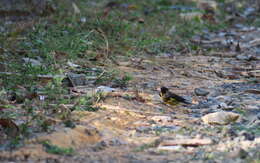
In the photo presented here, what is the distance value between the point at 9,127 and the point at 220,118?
3.77ft

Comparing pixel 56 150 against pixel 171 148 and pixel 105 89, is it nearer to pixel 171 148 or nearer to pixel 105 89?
pixel 171 148

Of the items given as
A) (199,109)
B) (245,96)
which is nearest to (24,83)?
(199,109)

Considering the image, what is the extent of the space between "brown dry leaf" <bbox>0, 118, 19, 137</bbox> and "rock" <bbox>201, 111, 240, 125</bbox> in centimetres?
106

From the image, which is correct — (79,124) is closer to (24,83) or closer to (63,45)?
(24,83)

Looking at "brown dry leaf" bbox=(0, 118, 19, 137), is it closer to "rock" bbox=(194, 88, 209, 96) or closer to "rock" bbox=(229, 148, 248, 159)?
"rock" bbox=(229, 148, 248, 159)

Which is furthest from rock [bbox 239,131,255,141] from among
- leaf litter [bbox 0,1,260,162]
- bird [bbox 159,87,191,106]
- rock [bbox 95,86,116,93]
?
rock [bbox 95,86,116,93]

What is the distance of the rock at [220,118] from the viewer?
9.18 ft

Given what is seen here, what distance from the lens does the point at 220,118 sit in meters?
2.82

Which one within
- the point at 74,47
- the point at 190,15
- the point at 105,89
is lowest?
the point at 105,89

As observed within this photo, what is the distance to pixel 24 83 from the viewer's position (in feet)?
11.3

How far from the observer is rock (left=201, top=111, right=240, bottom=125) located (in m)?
2.80

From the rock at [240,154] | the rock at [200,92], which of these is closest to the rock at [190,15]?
the rock at [200,92]

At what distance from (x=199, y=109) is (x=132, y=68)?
56.0 inches

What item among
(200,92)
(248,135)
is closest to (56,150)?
(248,135)
